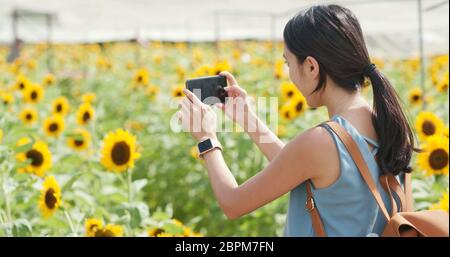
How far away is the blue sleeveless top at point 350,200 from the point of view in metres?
1.23

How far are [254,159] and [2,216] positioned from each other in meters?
1.33

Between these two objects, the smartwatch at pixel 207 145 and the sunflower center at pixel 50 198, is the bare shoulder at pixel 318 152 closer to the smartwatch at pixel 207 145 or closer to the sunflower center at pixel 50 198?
the smartwatch at pixel 207 145

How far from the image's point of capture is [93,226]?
194 centimetres

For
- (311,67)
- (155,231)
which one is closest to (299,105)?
(155,231)

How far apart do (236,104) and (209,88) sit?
89 mm

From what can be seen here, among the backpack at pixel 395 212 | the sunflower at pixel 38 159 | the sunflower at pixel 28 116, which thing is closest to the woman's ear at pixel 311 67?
the backpack at pixel 395 212

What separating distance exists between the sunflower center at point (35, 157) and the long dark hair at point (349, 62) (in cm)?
142

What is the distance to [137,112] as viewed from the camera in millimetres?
4699

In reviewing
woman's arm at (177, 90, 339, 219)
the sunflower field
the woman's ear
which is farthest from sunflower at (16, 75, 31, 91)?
the woman's ear

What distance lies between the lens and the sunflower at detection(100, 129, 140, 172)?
7.63ft

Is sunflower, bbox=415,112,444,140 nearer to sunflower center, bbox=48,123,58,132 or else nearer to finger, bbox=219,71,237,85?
finger, bbox=219,71,237,85

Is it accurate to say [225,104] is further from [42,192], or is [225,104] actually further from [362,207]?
[42,192]

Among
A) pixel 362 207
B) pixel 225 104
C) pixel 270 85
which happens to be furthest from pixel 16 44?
pixel 362 207
